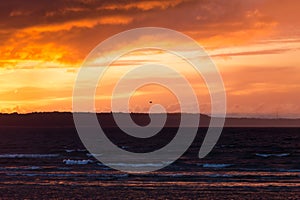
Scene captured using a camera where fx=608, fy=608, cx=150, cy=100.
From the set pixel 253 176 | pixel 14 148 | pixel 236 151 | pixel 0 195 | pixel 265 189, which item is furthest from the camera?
pixel 14 148

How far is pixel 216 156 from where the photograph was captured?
3322 inches

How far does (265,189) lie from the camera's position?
1834 inches

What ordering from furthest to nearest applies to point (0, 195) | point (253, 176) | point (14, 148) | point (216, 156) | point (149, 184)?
point (14, 148), point (216, 156), point (253, 176), point (149, 184), point (0, 195)

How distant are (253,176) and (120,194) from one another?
17.8 m

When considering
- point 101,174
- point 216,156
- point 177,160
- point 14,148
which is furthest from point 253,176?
point 14,148

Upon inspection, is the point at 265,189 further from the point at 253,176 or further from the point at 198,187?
the point at 253,176

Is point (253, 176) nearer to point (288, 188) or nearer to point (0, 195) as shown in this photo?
point (288, 188)

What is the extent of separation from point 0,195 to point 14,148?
6593 cm

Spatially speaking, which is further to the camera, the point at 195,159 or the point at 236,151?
the point at 236,151

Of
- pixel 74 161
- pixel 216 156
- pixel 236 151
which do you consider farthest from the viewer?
pixel 236 151

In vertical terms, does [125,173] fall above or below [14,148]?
below

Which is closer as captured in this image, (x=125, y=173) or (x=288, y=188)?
(x=288, y=188)

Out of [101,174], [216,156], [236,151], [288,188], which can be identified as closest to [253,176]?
[288,188]

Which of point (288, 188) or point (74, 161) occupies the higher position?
point (74, 161)
